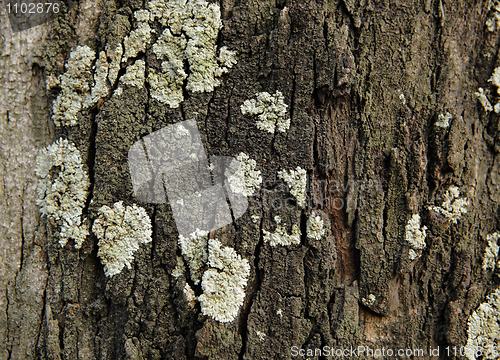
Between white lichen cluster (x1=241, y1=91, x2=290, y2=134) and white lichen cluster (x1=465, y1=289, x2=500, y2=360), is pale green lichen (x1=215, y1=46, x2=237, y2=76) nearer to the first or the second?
white lichen cluster (x1=241, y1=91, x2=290, y2=134)

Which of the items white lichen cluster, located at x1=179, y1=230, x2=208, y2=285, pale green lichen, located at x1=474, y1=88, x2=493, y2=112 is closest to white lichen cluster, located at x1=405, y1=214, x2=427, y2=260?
pale green lichen, located at x1=474, y1=88, x2=493, y2=112

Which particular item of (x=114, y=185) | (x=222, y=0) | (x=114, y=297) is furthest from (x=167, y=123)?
(x=114, y=297)

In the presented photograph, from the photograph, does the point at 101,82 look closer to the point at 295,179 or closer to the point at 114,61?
the point at 114,61

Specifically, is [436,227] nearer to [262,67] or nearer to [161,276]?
[262,67]

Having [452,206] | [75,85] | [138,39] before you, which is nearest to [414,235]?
[452,206]

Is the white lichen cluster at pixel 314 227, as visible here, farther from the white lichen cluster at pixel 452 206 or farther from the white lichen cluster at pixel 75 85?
the white lichen cluster at pixel 75 85

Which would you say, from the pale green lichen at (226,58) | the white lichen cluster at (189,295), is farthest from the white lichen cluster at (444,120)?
the white lichen cluster at (189,295)
